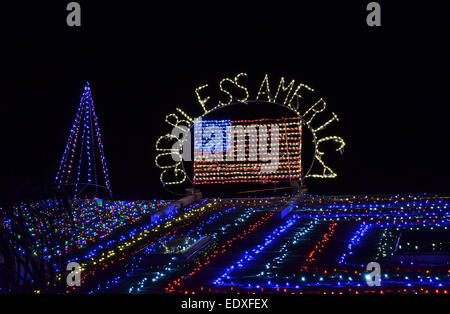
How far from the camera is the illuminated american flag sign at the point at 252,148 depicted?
10.2 metres

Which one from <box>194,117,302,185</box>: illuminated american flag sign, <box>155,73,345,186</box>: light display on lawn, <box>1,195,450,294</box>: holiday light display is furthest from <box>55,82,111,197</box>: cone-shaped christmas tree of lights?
<box>194,117,302,185</box>: illuminated american flag sign

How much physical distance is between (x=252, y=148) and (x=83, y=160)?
287 centimetres

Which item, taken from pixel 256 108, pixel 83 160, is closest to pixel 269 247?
pixel 256 108

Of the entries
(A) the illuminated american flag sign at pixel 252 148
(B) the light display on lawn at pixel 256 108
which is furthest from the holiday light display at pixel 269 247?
(B) the light display on lawn at pixel 256 108

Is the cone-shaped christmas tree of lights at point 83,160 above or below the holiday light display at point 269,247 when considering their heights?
above

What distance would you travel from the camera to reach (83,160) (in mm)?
10586

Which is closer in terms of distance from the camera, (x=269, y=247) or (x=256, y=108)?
(x=269, y=247)

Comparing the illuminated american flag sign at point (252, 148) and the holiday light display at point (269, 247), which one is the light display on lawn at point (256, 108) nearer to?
the illuminated american flag sign at point (252, 148)

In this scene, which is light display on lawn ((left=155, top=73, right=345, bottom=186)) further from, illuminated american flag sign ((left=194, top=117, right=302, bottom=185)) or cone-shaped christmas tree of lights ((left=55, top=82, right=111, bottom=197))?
cone-shaped christmas tree of lights ((left=55, top=82, right=111, bottom=197))

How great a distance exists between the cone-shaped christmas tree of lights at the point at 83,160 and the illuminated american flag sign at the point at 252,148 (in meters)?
1.68

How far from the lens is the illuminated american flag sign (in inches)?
400

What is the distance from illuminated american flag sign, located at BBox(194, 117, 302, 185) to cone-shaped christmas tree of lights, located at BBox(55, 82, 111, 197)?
1.68m

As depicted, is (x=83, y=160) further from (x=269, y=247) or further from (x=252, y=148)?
(x=269, y=247)

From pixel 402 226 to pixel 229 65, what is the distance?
491cm
